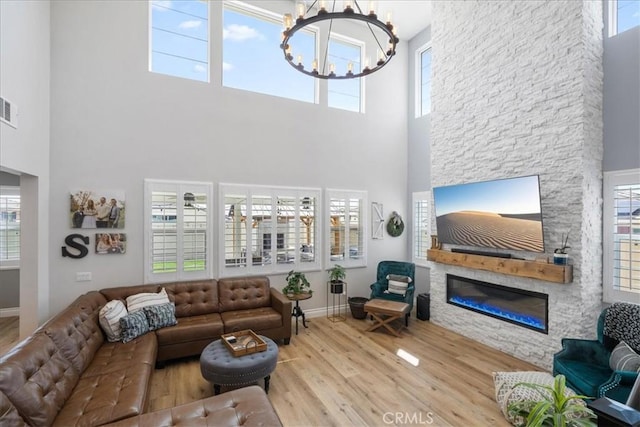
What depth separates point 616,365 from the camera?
281 cm

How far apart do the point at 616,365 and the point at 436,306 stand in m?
2.75

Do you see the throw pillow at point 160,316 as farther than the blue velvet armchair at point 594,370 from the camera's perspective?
Yes

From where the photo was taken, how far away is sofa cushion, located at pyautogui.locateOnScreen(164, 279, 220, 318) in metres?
4.35

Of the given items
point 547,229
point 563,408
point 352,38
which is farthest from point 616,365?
point 352,38

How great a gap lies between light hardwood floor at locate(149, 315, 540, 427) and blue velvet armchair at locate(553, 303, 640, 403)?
77 cm

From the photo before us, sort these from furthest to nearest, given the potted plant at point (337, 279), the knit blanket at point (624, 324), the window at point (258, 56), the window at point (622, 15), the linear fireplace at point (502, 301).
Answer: the potted plant at point (337, 279) < the window at point (258, 56) < the linear fireplace at point (502, 301) < the window at point (622, 15) < the knit blanket at point (624, 324)

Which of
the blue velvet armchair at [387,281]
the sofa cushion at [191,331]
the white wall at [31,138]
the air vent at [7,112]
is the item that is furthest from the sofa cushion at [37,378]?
the blue velvet armchair at [387,281]

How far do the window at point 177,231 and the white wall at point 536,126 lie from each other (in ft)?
13.7

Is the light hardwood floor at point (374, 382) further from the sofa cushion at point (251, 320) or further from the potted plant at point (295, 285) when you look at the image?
the potted plant at point (295, 285)

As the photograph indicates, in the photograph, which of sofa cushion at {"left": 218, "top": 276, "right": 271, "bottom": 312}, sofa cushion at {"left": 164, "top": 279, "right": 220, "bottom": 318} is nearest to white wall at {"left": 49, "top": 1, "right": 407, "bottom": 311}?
sofa cushion at {"left": 218, "top": 276, "right": 271, "bottom": 312}

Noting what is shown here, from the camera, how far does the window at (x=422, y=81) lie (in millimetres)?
6531

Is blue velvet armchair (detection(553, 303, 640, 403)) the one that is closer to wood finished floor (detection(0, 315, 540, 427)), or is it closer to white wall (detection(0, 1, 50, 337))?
wood finished floor (detection(0, 315, 540, 427))

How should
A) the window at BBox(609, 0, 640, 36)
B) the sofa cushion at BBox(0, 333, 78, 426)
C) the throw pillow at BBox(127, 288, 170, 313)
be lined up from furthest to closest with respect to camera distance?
the throw pillow at BBox(127, 288, 170, 313)
the window at BBox(609, 0, 640, 36)
the sofa cushion at BBox(0, 333, 78, 426)

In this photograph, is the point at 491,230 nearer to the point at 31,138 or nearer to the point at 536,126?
the point at 536,126
